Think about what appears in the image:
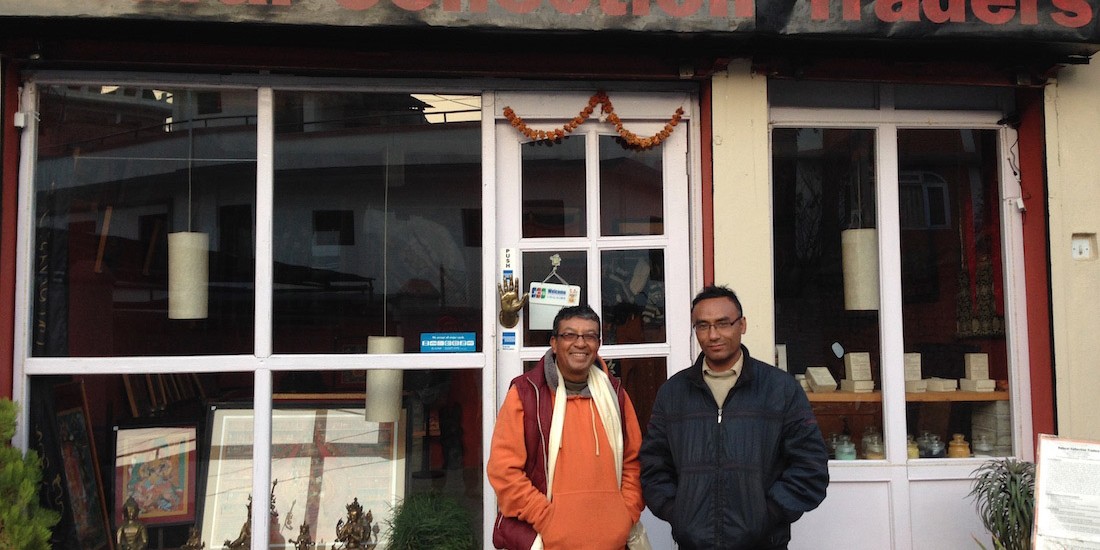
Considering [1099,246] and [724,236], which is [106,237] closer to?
[724,236]

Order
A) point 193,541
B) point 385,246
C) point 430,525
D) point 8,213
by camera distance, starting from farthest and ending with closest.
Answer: point 385,246 → point 193,541 → point 430,525 → point 8,213

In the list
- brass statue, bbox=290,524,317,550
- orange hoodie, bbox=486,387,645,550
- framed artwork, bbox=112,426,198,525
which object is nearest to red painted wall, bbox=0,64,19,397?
framed artwork, bbox=112,426,198,525

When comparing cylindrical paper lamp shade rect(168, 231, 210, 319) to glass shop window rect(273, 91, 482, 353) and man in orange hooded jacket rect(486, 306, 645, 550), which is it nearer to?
glass shop window rect(273, 91, 482, 353)

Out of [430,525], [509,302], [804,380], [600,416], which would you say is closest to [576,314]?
[600,416]

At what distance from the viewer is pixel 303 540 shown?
171 inches

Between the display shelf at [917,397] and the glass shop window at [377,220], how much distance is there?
2.10 metres

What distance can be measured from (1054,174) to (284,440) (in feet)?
15.1

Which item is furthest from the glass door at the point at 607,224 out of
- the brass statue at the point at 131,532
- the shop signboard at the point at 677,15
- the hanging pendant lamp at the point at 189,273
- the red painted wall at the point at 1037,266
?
the brass statue at the point at 131,532

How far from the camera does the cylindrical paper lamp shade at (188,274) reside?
441 centimetres

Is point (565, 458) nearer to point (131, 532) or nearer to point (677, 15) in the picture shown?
point (677, 15)

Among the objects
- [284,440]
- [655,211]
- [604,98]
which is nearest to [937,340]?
[655,211]

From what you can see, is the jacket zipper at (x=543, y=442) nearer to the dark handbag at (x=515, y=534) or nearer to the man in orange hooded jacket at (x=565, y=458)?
the man in orange hooded jacket at (x=565, y=458)

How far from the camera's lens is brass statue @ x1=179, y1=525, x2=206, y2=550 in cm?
433

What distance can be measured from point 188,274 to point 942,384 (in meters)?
4.44
